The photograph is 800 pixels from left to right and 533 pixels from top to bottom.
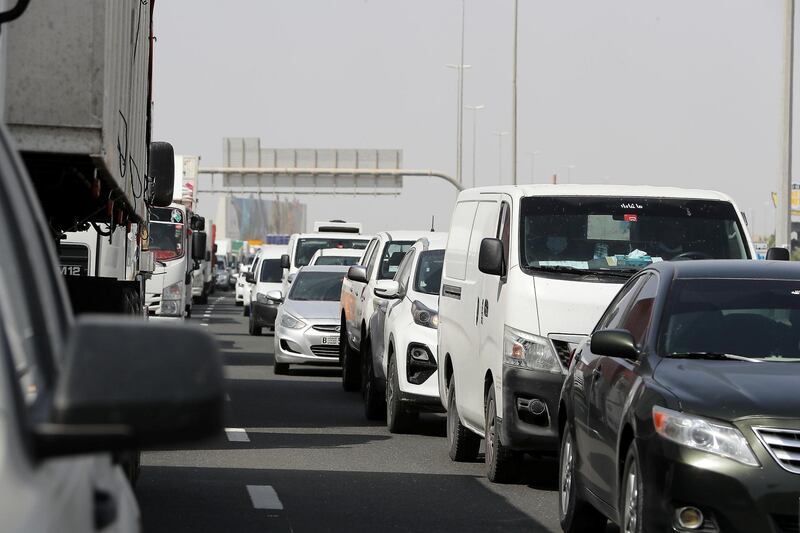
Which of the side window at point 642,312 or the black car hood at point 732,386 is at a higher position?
the side window at point 642,312

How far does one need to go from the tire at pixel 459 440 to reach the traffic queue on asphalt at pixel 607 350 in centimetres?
2

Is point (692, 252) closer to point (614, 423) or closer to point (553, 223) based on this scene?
point (553, 223)

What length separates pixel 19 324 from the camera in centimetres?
268

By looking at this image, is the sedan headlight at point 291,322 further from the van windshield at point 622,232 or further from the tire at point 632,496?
the tire at point 632,496

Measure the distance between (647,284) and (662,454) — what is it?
5.62 feet

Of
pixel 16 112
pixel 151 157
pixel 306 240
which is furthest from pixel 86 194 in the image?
pixel 306 240

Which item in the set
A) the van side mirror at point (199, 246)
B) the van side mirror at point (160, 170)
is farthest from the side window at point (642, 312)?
the van side mirror at point (199, 246)

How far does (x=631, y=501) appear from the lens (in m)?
7.21

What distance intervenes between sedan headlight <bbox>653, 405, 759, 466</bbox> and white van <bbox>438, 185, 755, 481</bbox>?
12.1 feet

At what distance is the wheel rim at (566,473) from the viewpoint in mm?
8795

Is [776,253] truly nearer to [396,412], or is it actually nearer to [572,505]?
[396,412]

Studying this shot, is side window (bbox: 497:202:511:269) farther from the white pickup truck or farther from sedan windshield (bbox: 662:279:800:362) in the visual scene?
the white pickup truck

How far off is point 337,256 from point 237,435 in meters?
14.8

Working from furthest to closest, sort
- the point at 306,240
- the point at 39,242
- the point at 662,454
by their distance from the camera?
the point at 306,240
the point at 662,454
the point at 39,242
